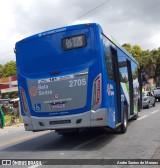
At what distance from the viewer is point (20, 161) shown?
869 centimetres

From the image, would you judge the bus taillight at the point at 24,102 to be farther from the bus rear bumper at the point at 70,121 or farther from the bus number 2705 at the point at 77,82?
the bus number 2705 at the point at 77,82

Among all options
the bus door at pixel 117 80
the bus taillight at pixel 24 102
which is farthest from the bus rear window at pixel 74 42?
the bus taillight at pixel 24 102

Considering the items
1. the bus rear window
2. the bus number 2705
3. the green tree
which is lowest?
the bus number 2705

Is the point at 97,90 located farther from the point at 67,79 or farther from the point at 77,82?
the point at 67,79

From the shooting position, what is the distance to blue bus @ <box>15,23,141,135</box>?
987 centimetres

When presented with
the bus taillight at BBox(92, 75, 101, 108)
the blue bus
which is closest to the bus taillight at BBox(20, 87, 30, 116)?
the blue bus

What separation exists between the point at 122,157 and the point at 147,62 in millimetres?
64614

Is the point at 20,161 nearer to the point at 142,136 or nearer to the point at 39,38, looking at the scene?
the point at 39,38

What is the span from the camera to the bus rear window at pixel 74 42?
33.1ft

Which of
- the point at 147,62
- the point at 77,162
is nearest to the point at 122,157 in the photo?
the point at 77,162

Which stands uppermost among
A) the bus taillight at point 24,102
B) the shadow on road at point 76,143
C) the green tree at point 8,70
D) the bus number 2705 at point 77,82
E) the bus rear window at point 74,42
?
the green tree at point 8,70

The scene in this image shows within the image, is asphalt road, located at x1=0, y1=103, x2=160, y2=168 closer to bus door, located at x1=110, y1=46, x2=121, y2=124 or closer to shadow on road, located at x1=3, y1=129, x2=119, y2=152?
shadow on road, located at x1=3, y1=129, x2=119, y2=152

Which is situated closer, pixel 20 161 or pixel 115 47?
pixel 20 161

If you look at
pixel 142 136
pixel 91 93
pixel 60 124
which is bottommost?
pixel 142 136
